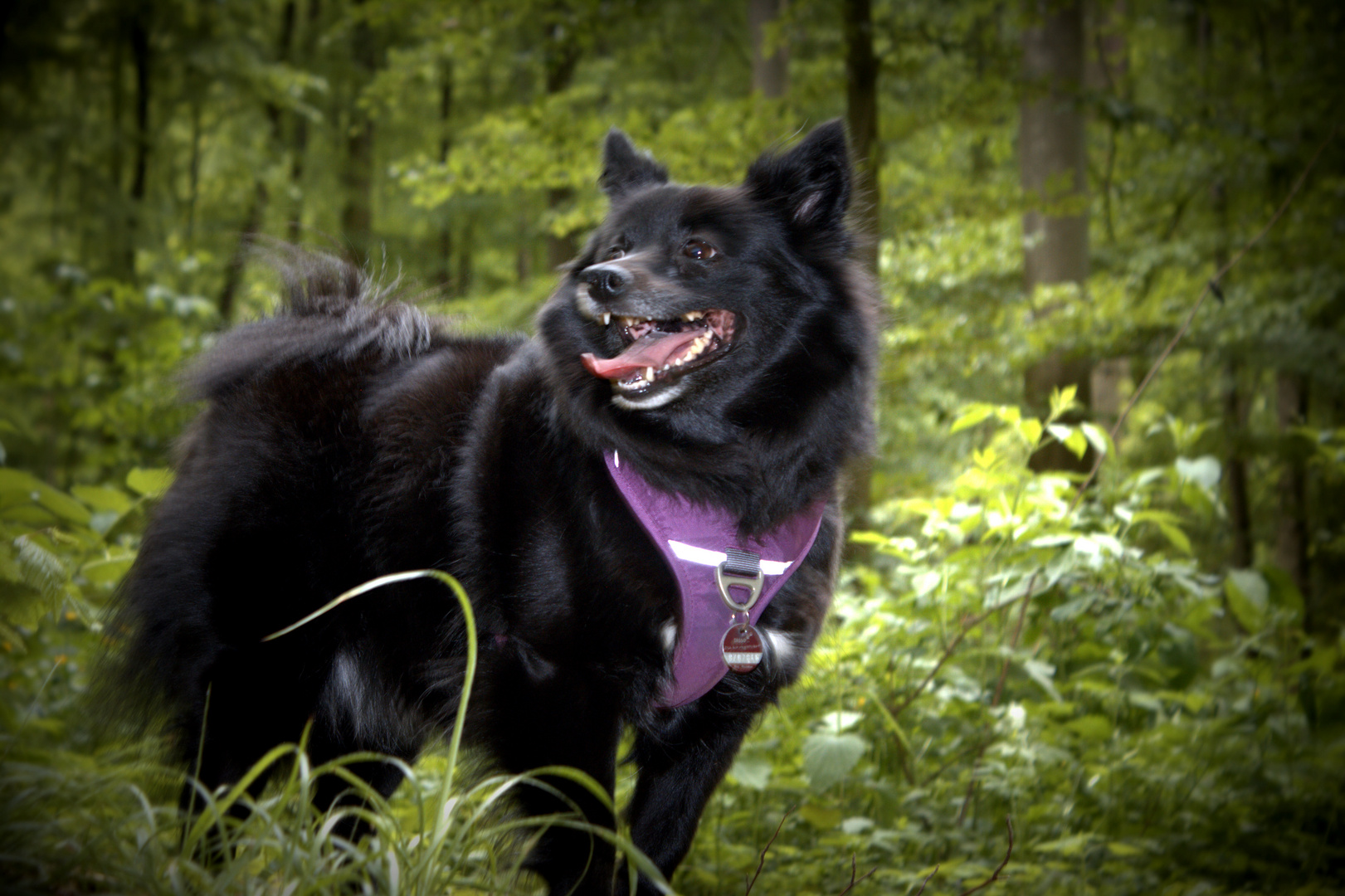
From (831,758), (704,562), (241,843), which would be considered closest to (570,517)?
(704,562)

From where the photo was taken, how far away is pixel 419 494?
2168mm

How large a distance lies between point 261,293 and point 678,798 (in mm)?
8304

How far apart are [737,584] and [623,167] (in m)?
1.32

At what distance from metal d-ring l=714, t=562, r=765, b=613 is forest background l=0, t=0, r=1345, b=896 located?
1.95 ft

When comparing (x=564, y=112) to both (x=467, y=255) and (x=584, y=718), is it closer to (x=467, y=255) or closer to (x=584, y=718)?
(x=584, y=718)

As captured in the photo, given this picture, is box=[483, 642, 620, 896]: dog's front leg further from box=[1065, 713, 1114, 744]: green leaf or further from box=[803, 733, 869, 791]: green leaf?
box=[1065, 713, 1114, 744]: green leaf

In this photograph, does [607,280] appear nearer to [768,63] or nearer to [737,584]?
[737,584]

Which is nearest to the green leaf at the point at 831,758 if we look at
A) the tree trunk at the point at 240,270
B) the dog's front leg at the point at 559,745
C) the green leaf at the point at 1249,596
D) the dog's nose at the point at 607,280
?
the dog's front leg at the point at 559,745

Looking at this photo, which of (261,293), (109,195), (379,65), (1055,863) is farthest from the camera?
(379,65)

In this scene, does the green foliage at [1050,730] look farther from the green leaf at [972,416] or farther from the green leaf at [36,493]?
the green leaf at [36,493]

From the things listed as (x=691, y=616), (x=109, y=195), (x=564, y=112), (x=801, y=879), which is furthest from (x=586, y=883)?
(x=109, y=195)

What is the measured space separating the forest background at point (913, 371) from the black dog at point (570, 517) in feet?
0.91

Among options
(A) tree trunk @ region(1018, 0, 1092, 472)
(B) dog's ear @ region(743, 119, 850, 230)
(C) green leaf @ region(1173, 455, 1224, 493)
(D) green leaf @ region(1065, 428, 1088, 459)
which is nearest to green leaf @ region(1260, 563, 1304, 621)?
(C) green leaf @ region(1173, 455, 1224, 493)

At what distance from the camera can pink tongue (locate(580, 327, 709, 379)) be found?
2.00 metres
